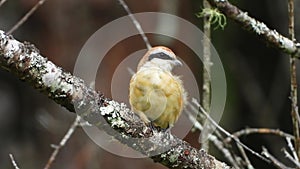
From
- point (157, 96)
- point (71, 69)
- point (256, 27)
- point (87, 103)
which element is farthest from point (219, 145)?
point (71, 69)

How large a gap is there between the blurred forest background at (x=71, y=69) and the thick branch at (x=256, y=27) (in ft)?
6.39

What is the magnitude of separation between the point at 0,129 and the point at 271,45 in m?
2.93

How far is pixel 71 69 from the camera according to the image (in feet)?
14.5

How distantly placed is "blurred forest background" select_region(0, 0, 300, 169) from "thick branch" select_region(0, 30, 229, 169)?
6.82 ft

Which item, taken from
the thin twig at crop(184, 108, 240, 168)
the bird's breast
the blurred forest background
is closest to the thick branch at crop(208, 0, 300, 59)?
the bird's breast

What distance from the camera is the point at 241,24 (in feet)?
7.68

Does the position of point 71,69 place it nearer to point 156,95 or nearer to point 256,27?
point 156,95

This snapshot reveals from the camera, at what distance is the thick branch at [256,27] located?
2281 millimetres

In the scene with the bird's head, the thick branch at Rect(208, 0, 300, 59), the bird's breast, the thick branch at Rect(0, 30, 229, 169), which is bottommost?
the thick branch at Rect(0, 30, 229, 169)

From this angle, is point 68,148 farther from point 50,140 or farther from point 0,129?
point 0,129

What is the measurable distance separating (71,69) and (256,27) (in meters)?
2.31

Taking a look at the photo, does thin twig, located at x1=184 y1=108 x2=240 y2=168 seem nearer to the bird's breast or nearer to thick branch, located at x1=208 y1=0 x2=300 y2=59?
the bird's breast

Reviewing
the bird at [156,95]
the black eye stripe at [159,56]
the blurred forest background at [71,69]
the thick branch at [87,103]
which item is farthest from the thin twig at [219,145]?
the blurred forest background at [71,69]

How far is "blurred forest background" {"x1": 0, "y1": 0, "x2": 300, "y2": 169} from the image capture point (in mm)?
4375
